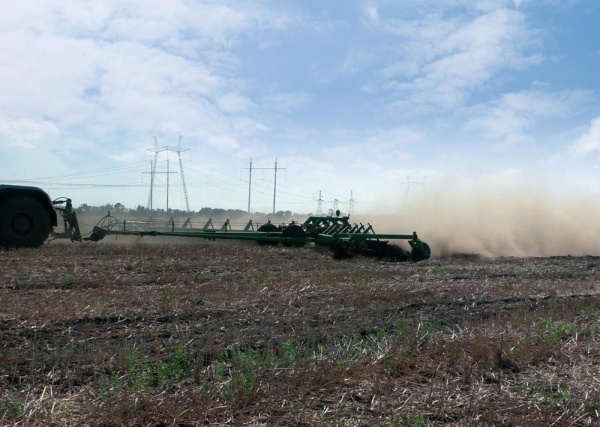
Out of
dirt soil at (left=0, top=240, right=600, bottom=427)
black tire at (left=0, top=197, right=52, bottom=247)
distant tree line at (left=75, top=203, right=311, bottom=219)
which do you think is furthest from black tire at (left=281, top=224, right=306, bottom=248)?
distant tree line at (left=75, top=203, right=311, bottom=219)

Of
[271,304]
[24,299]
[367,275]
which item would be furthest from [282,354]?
[367,275]

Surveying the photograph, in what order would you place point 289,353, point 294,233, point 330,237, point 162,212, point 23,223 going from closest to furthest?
point 289,353
point 23,223
point 330,237
point 294,233
point 162,212

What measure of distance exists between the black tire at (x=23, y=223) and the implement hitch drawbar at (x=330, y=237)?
2652 millimetres

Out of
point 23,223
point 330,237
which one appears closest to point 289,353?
point 23,223

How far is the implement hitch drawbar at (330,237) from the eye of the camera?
1842cm

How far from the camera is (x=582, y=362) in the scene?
5.83 meters

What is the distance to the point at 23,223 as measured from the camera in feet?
48.7

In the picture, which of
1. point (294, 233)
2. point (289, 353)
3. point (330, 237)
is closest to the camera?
point (289, 353)

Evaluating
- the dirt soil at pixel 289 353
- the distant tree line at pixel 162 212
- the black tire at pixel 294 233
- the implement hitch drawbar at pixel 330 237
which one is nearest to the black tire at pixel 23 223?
the implement hitch drawbar at pixel 330 237

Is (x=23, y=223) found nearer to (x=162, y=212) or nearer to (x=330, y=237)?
(x=330, y=237)

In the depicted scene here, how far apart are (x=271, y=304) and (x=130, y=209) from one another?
5498 centimetres

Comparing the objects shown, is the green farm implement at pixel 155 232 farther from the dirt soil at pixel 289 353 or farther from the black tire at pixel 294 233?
the dirt soil at pixel 289 353

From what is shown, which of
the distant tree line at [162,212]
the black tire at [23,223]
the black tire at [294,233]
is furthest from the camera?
the distant tree line at [162,212]

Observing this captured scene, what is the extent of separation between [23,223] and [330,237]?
8914 millimetres
